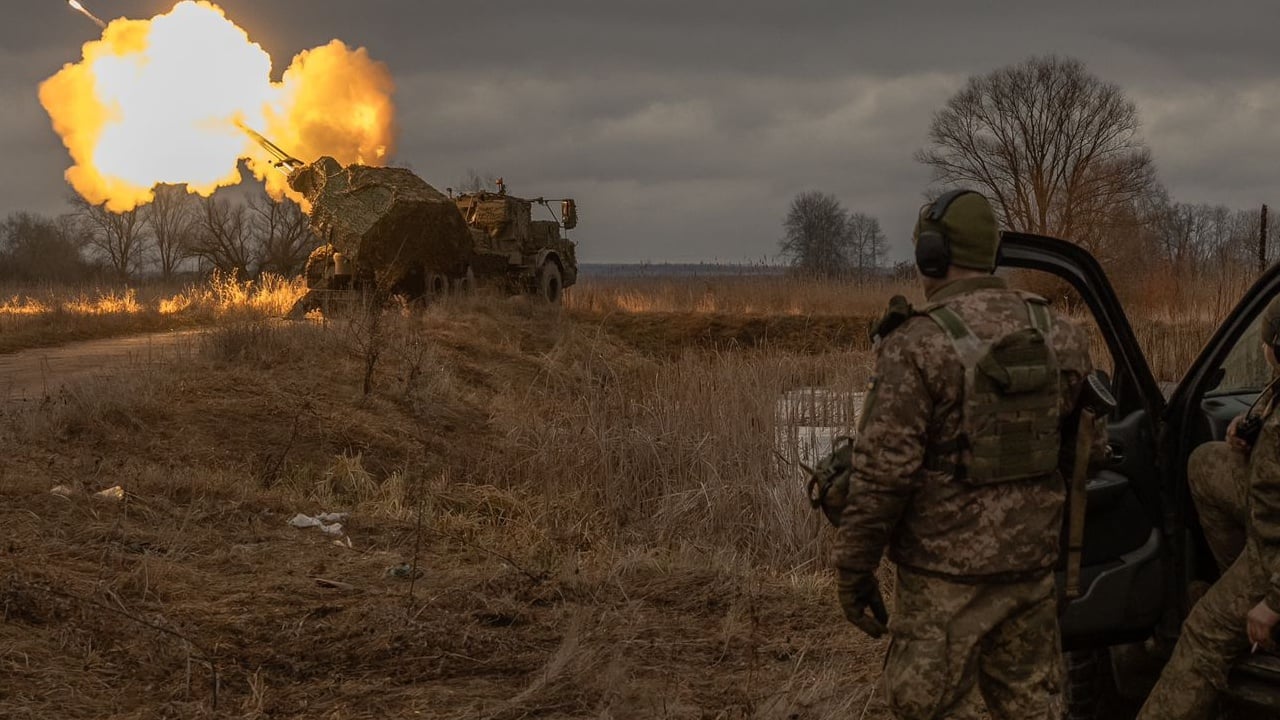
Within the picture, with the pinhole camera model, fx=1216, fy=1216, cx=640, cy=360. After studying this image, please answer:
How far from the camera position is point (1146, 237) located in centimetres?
3209

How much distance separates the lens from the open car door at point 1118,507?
367cm

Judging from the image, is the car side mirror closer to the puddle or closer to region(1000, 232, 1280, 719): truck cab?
the puddle

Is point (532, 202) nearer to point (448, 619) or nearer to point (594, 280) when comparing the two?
point (594, 280)

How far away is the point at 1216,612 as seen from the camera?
3.47 metres

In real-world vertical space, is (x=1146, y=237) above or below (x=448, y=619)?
above

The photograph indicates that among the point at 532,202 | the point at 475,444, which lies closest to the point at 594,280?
the point at 532,202

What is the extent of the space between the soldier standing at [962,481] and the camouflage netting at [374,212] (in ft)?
52.7

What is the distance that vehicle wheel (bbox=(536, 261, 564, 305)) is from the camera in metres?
23.5

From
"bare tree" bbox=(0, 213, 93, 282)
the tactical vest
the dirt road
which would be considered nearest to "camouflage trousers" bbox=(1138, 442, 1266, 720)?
the tactical vest

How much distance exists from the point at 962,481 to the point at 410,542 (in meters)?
5.09

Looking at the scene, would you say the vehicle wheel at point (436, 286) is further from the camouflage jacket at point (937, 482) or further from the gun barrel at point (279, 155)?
the camouflage jacket at point (937, 482)

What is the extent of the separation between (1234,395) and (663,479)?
16.2 feet

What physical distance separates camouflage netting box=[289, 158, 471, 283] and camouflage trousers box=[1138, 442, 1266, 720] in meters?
15.9

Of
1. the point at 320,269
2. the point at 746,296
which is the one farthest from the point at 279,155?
the point at 746,296
